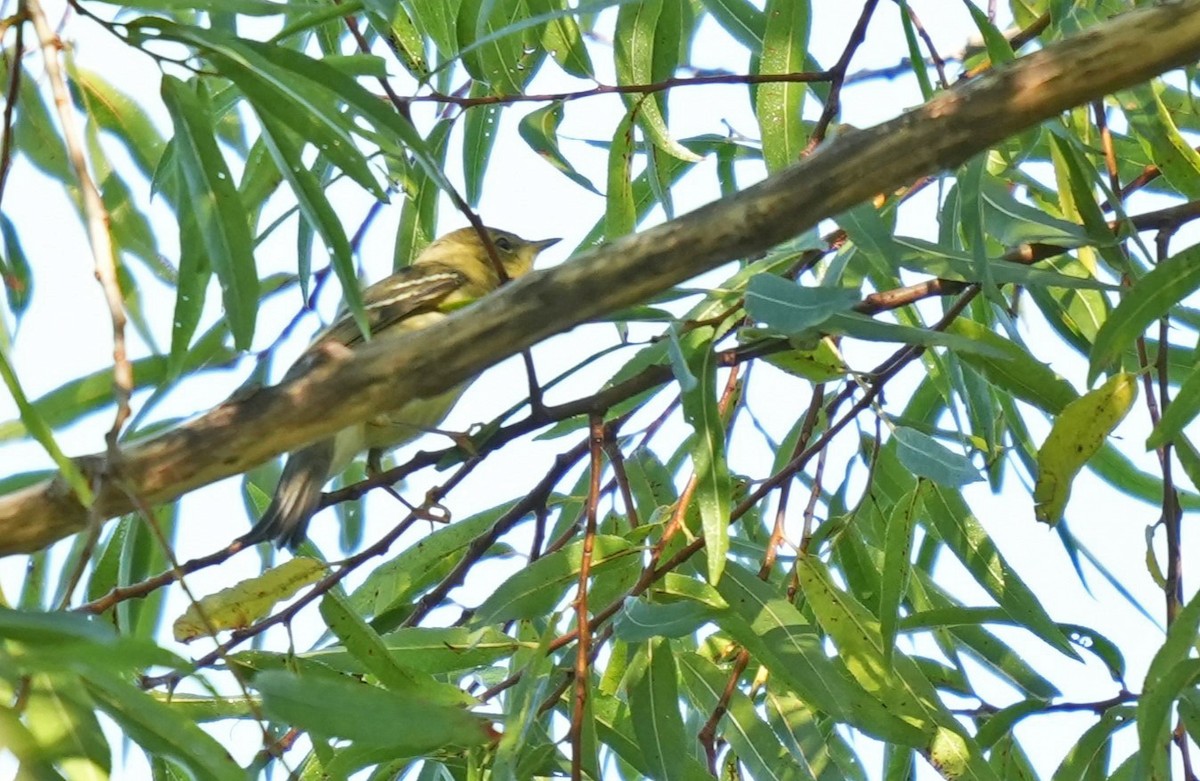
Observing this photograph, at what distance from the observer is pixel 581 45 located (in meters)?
2.65

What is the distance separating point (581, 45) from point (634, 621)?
1095 mm

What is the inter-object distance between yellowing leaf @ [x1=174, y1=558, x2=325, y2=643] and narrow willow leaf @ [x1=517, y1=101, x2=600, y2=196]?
2.74 ft

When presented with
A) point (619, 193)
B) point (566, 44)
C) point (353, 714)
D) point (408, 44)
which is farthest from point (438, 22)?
point (353, 714)

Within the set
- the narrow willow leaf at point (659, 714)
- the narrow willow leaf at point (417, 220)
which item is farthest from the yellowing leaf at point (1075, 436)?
the narrow willow leaf at point (417, 220)

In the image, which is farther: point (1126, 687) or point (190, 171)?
point (1126, 687)

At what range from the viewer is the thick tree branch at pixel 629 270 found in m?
1.78

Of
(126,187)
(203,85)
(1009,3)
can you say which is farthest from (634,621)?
(1009,3)

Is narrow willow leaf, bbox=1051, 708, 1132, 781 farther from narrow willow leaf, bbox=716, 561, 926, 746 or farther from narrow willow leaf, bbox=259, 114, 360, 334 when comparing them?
narrow willow leaf, bbox=259, 114, 360, 334

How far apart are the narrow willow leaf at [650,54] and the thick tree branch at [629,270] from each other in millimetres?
877

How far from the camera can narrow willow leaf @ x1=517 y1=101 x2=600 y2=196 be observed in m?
2.70

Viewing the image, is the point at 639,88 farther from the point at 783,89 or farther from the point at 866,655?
the point at 866,655

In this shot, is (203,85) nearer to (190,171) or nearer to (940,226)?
(190,171)

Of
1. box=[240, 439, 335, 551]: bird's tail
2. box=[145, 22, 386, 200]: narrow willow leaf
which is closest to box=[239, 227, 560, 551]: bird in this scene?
box=[240, 439, 335, 551]: bird's tail

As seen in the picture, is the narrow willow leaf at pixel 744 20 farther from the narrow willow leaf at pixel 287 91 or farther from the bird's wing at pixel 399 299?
the bird's wing at pixel 399 299
